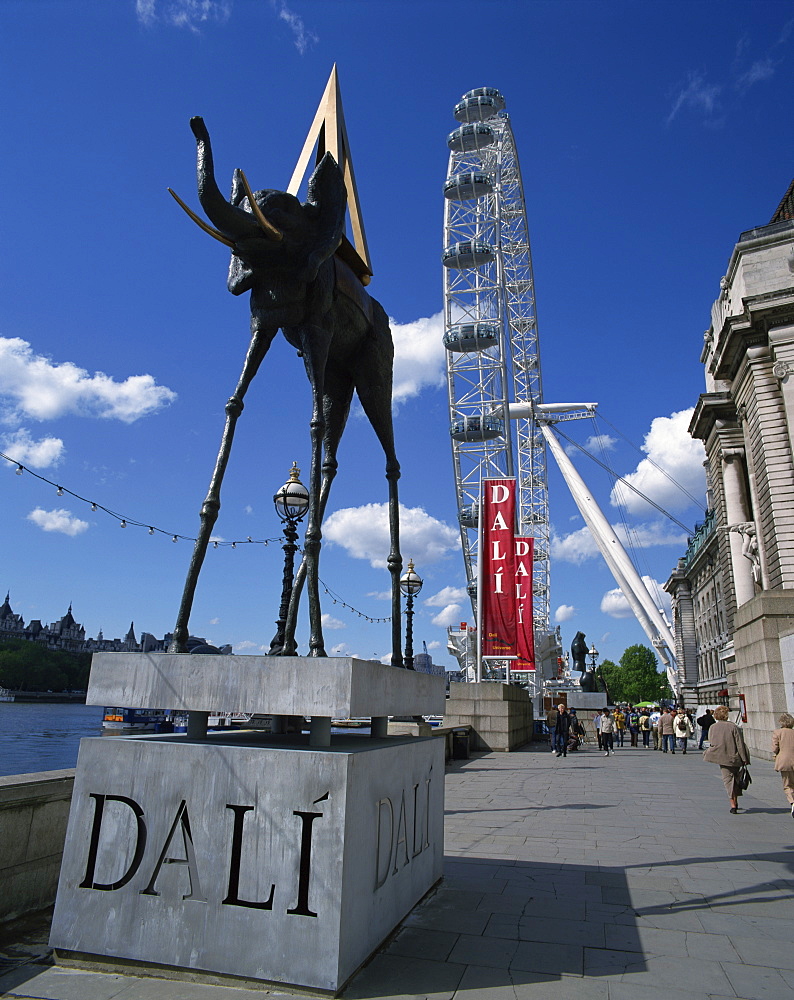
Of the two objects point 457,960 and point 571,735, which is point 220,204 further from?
point 571,735

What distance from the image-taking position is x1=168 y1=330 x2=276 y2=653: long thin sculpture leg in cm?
441

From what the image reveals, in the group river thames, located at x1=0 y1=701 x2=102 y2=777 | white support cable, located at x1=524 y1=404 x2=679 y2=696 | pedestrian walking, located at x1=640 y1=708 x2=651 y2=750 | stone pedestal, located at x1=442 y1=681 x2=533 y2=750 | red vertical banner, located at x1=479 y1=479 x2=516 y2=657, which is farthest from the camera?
white support cable, located at x1=524 y1=404 x2=679 y2=696

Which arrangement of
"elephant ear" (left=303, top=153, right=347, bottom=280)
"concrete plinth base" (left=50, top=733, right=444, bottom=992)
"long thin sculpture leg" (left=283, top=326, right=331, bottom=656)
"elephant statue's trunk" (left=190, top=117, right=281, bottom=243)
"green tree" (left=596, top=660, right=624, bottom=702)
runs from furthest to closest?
"green tree" (left=596, top=660, right=624, bottom=702), "elephant ear" (left=303, top=153, right=347, bottom=280), "long thin sculpture leg" (left=283, top=326, right=331, bottom=656), "elephant statue's trunk" (left=190, top=117, right=281, bottom=243), "concrete plinth base" (left=50, top=733, right=444, bottom=992)

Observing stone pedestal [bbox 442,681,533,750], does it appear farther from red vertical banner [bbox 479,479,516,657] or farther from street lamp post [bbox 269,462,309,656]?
street lamp post [bbox 269,462,309,656]

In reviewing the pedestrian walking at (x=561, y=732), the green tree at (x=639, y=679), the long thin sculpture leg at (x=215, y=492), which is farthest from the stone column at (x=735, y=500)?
the green tree at (x=639, y=679)

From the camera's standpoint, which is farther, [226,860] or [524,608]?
[524,608]

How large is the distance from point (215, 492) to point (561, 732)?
1809 centimetres

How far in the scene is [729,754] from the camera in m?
10.4

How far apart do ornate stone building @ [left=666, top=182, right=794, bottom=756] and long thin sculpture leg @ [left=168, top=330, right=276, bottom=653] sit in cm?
1755

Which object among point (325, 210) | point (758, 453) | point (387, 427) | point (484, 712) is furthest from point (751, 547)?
point (325, 210)

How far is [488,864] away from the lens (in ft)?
21.4

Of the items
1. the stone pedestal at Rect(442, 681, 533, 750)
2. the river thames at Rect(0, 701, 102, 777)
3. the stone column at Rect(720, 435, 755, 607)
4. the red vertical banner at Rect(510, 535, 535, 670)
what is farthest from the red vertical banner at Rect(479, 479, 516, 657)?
the stone column at Rect(720, 435, 755, 607)

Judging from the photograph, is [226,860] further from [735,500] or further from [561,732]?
[735,500]

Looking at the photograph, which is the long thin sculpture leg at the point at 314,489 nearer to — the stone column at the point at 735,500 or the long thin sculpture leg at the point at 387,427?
the long thin sculpture leg at the point at 387,427
